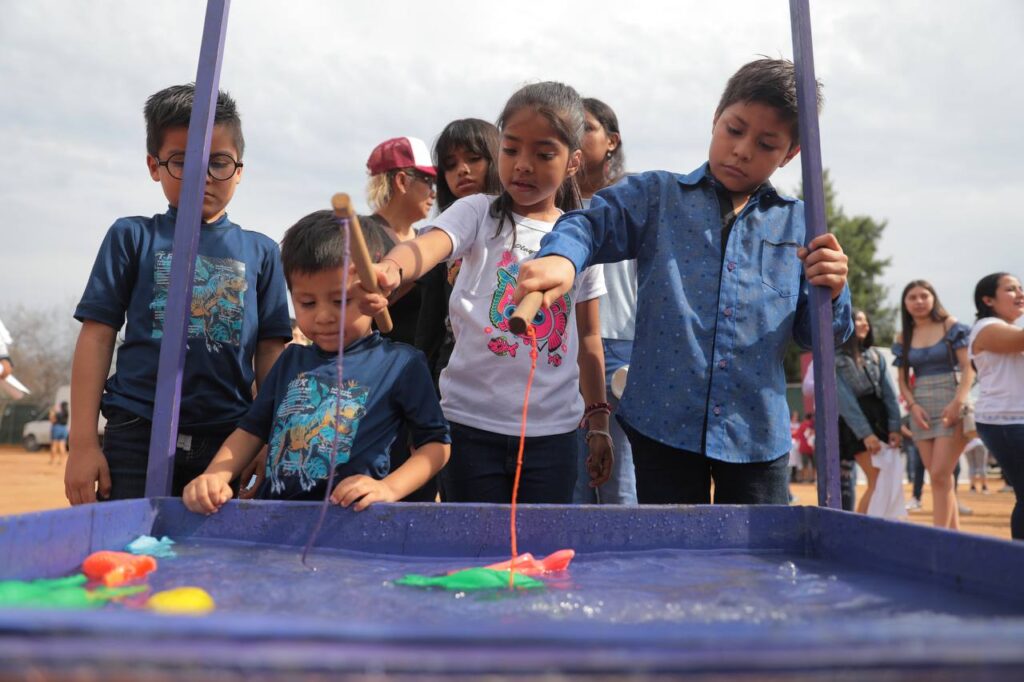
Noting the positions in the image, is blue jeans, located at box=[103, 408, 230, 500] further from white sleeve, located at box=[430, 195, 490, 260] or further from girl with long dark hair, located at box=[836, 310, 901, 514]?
girl with long dark hair, located at box=[836, 310, 901, 514]

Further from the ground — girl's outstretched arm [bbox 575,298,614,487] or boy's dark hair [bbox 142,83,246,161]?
boy's dark hair [bbox 142,83,246,161]

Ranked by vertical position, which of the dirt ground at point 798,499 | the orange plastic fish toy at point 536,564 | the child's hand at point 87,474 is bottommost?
the dirt ground at point 798,499

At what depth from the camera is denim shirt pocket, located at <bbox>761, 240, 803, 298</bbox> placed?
223 centimetres

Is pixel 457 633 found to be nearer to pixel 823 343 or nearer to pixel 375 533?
pixel 375 533

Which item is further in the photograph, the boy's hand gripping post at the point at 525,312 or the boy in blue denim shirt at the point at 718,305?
the boy in blue denim shirt at the point at 718,305

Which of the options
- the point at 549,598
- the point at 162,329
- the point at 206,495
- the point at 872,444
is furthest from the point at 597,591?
the point at 872,444

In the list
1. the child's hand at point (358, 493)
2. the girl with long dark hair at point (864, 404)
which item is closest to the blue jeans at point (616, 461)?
the child's hand at point (358, 493)

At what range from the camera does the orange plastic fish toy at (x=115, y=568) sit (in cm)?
141

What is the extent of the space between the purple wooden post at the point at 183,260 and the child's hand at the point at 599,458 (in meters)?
1.11

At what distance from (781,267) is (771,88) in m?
0.43

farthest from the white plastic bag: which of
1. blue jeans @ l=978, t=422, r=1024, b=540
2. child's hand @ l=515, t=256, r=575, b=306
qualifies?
child's hand @ l=515, t=256, r=575, b=306

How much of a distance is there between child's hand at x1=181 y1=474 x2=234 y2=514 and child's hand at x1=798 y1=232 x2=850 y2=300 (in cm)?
131

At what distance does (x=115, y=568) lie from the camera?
56.2 inches

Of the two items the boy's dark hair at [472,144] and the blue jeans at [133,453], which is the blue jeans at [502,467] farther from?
the boy's dark hair at [472,144]
